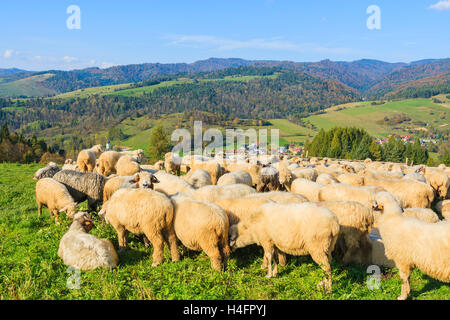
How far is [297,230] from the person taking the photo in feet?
22.5

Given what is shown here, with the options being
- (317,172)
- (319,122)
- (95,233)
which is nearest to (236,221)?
(95,233)

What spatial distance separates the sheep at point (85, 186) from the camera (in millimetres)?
12675

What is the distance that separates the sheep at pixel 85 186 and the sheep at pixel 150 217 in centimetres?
488

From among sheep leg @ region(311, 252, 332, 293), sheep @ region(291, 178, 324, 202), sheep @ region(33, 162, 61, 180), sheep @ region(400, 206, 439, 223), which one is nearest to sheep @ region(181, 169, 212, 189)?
sheep @ region(291, 178, 324, 202)

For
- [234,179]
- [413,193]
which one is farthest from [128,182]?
[413,193]

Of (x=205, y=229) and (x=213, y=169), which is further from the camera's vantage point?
(x=213, y=169)

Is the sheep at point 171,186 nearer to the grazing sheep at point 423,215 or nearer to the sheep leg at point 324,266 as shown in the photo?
the sheep leg at point 324,266

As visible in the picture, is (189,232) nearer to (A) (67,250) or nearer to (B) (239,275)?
(B) (239,275)

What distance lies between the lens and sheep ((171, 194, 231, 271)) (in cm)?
733

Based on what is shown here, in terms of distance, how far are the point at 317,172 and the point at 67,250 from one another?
1398 cm

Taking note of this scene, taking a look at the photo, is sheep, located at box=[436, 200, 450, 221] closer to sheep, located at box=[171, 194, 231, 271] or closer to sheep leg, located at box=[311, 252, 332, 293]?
sheep leg, located at box=[311, 252, 332, 293]

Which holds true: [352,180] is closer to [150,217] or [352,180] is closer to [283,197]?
[283,197]

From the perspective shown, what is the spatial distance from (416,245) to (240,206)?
4226 millimetres

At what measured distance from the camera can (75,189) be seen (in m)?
12.7
